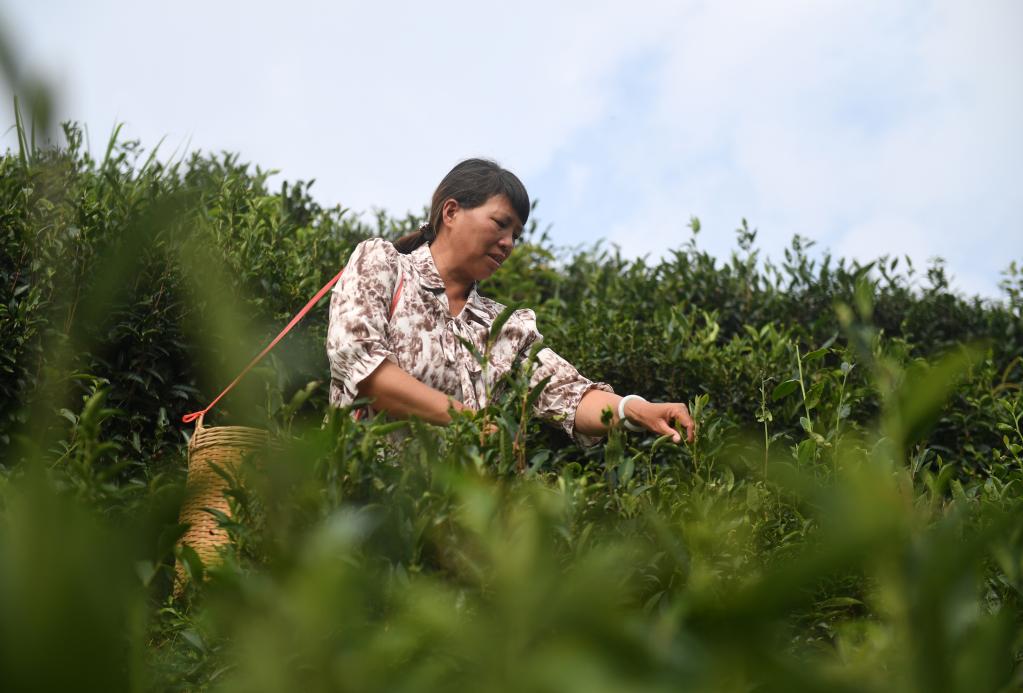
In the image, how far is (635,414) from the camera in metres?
3.44

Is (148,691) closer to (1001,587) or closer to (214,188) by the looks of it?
(1001,587)

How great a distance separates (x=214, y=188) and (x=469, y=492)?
15.3 feet

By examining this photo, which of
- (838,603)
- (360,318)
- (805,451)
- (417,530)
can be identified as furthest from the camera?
(360,318)

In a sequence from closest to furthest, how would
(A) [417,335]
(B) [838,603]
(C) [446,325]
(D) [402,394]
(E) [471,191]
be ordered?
(B) [838,603] < (D) [402,394] < (A) [417,335] < (C) [446,325] < (E) [471,191]

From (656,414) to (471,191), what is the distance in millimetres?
1182

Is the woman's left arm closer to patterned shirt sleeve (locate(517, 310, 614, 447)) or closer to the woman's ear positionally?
patterned shirt sleeve (locate(517, 310, 614, 447))

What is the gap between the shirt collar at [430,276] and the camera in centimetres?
377

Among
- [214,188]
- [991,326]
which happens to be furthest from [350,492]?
[991,326]

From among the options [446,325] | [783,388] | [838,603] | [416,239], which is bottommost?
[838,603]

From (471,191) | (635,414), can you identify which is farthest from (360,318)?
(635,414)

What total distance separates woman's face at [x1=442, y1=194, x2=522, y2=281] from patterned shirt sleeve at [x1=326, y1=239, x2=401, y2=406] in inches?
11.1

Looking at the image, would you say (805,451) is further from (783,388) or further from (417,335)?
(417,335)

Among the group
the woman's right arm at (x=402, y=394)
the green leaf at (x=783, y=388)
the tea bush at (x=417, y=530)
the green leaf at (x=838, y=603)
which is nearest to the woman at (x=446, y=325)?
the woman's right arm at (x=402, y=394)

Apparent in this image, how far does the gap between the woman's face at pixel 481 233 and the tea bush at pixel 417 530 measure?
0.78 m
